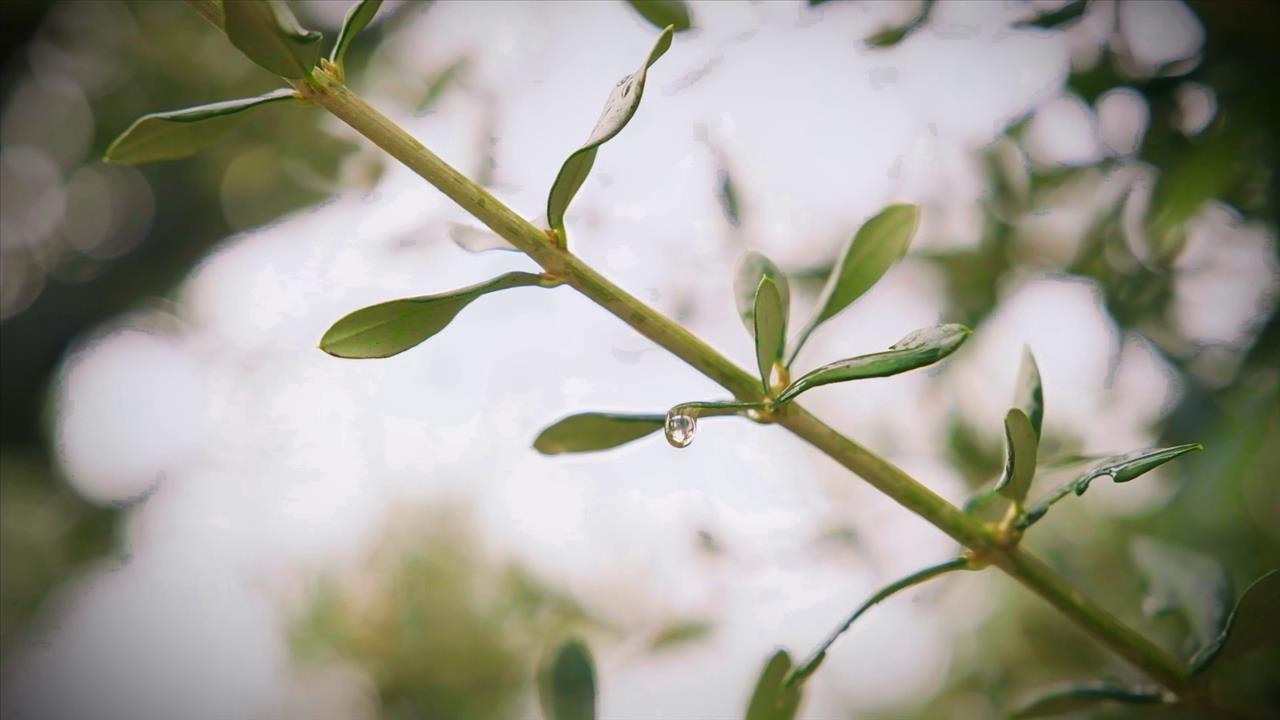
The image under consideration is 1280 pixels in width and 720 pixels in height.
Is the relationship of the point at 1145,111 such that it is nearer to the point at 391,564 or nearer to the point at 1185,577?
the point at 1185,577

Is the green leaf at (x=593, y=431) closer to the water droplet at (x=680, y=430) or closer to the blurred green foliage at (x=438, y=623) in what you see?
the water droplet at (x=680, y=430)

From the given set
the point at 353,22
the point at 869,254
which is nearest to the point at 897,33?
the point at 869,254

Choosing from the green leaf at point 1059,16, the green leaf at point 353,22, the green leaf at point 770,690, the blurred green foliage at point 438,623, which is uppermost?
the green leaf at point 1059,16

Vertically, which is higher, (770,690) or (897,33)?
(897,33)

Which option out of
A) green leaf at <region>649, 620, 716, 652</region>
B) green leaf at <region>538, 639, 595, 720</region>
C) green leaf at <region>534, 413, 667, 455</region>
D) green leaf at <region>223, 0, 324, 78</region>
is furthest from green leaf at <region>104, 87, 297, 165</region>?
green leaf at <region>649, 620, 716, 652</region>

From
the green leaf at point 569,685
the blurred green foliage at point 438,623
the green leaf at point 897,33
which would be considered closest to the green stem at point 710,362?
the green leaf at point 569,685

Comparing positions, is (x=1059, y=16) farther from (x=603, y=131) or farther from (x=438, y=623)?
(x=438, y=623)
